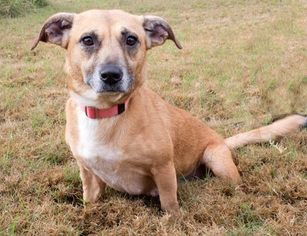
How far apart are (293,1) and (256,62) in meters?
6.10

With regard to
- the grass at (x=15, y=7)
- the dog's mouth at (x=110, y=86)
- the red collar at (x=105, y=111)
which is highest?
the dog's mouth at (x=110, y=86)

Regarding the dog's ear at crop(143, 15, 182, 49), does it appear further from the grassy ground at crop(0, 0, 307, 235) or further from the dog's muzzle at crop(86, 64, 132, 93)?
the grassy ground at crop(0, 0, 307, 235)

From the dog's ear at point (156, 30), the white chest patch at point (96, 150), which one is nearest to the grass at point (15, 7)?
the dog's ear at point (156, 30)

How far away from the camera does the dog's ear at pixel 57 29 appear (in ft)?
11.2

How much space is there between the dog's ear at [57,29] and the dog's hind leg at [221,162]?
1.39 m

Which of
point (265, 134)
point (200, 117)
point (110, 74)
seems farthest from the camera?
point (200, 117)

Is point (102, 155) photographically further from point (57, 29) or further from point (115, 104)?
point (57, 29)

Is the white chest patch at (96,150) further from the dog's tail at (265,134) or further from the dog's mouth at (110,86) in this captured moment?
the dog's tail at (265,134)

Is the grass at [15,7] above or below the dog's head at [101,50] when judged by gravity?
below

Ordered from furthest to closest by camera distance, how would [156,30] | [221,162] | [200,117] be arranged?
[200,117]
[221,162]
[156,30]

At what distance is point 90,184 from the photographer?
146 inches

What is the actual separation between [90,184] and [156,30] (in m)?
1.16

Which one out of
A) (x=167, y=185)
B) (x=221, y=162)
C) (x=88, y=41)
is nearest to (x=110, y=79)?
(x=88, y=41)

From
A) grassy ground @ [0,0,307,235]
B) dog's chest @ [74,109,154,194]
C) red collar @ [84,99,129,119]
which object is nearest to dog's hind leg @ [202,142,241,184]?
grassy ground @ [0,0,307,235]
